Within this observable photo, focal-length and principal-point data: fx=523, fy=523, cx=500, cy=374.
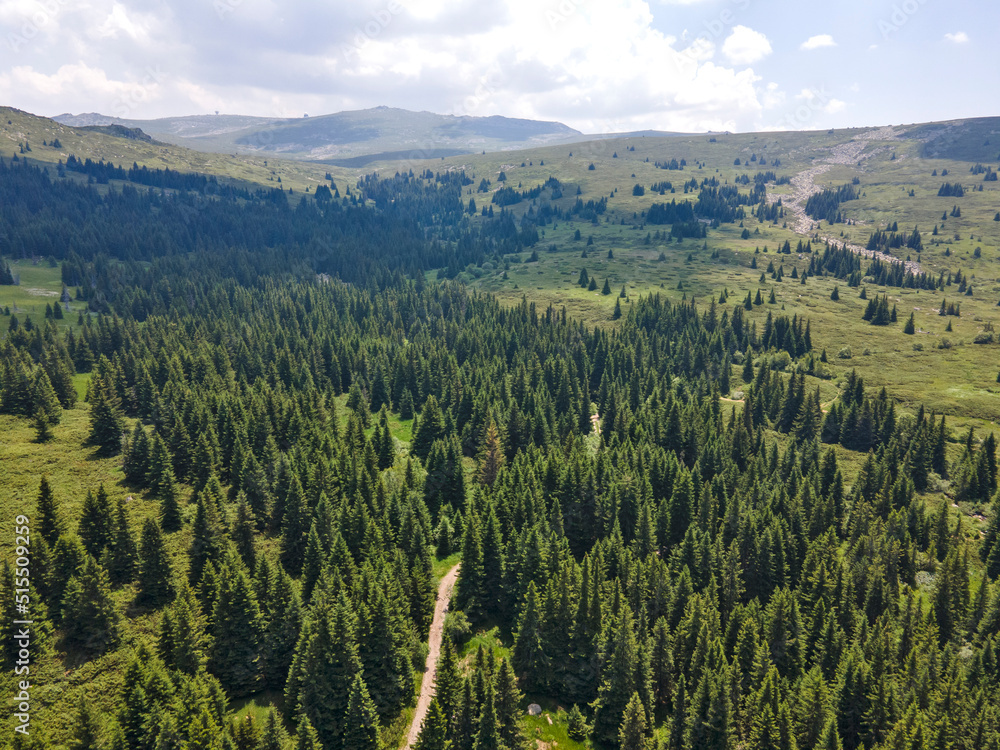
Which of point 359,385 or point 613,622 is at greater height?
point 359,385

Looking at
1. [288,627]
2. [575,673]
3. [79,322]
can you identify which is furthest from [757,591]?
[79,322]

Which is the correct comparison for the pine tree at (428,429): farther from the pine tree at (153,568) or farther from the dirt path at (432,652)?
the pine tree at (153,568)

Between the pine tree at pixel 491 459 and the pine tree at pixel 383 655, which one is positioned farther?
the pine tree at pixel 491 459

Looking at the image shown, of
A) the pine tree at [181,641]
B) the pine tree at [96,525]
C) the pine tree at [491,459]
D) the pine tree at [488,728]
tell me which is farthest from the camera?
the pine tree at [491,459]

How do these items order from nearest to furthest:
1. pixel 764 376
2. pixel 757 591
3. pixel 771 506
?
pixel 757 591, pixel 771 506, pixel 764 376

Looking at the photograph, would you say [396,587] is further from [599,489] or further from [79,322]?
[79,322]

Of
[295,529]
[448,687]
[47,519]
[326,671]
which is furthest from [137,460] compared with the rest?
[448,687]

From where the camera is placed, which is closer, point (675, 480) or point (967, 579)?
point (967, 579)

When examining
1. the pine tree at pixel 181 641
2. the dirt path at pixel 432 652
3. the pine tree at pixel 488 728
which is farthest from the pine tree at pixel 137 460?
the pine tree at pixel 488 728
